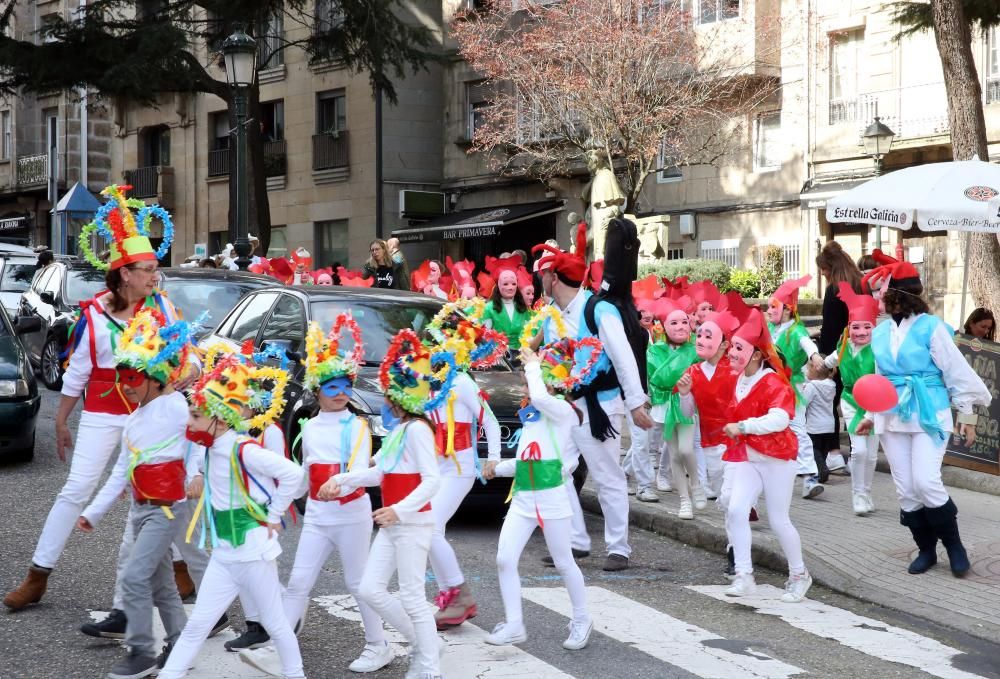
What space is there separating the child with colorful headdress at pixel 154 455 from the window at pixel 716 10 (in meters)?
22.0

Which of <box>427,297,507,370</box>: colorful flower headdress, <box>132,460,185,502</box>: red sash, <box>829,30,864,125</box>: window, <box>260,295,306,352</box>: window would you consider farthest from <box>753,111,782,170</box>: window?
<box>132,460,185,502</box>: red sash

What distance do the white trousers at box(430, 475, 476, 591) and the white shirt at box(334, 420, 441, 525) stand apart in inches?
29.7

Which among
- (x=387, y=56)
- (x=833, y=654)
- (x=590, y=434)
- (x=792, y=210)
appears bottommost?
(x=833, y=654)

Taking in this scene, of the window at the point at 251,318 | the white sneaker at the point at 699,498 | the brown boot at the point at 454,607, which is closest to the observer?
the brown boot at the point at 454,607

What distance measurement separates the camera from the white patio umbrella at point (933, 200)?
9.92m

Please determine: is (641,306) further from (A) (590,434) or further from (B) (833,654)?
(B) (833,654)

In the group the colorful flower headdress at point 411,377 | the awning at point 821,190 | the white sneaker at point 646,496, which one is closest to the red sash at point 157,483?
the colorful flower headdress at point 411,377

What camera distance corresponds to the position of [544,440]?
6.50 metres

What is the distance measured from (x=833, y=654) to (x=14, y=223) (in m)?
47.2

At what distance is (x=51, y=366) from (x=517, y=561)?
12550mm

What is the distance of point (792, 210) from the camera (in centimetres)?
2655

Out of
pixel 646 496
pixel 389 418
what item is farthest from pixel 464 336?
pixel 646 496

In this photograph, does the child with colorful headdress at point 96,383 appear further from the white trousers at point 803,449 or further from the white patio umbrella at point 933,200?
the white patio umbrella at point 933,200

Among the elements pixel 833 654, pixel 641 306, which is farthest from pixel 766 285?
pixel 833 654
